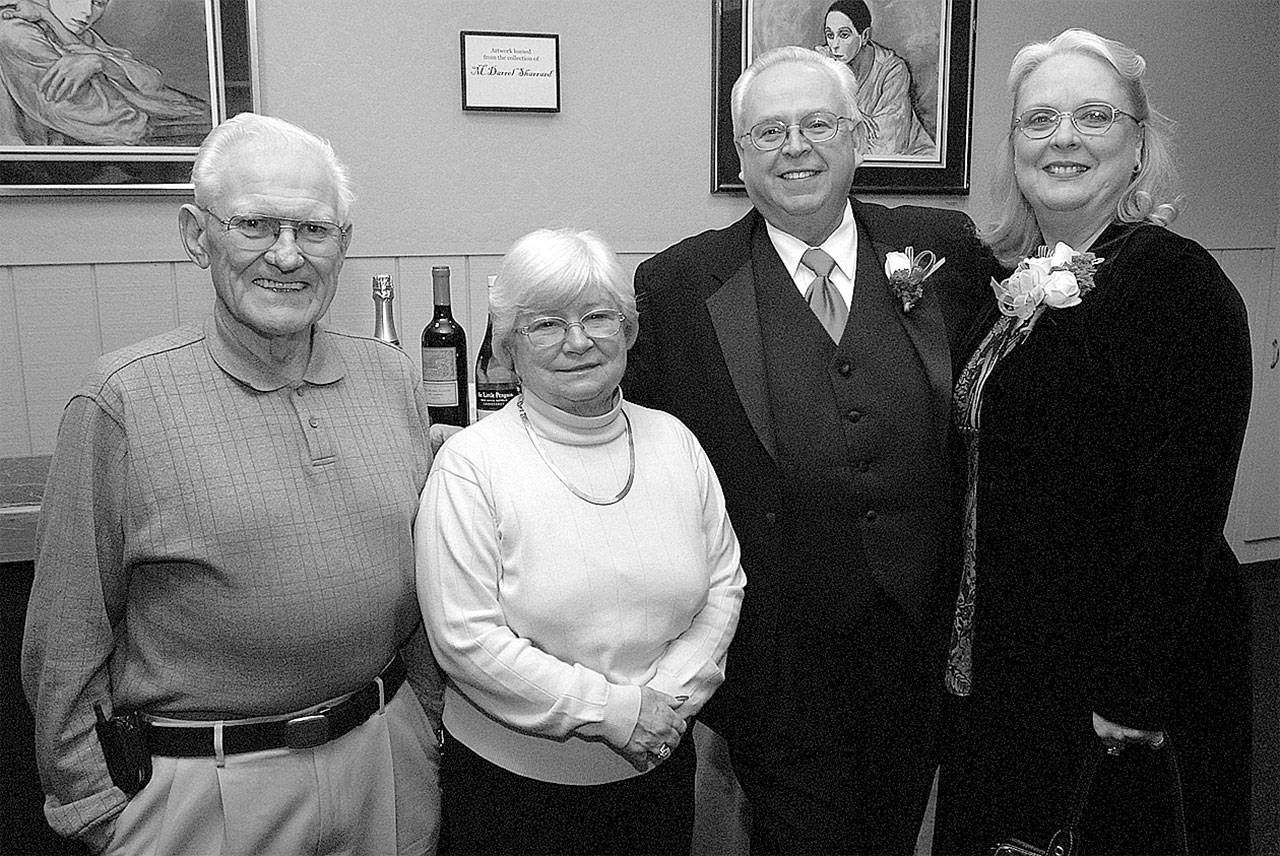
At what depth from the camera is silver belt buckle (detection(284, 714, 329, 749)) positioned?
1.56 m

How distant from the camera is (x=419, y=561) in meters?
1.65

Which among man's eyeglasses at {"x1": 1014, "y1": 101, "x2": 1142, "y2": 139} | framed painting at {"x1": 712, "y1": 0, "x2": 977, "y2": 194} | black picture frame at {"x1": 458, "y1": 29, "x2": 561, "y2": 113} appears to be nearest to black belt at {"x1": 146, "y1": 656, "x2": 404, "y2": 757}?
man's eyeglasses at {"x1": 1014, "y1": 101, "x2": 1142, "y2": 139}

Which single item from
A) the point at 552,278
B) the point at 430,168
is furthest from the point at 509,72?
the point at 552,278

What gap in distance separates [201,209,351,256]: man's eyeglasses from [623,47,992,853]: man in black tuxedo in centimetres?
67

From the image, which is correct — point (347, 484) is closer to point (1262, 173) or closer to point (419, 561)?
point (419, 561)

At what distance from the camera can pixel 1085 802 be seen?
179 cm

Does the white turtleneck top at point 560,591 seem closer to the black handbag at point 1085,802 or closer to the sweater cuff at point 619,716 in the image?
the sweater cuff at point 619,716

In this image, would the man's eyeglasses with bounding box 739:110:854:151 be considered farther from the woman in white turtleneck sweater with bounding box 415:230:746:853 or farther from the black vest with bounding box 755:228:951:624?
the woman in white turtleneck sweater with bounding box 415:230:746:853

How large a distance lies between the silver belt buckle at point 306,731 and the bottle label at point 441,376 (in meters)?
0.71

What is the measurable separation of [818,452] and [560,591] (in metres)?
0.57

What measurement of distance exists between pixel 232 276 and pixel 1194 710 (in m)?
1.75

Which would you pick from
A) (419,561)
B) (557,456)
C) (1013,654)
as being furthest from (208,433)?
(1013,654)

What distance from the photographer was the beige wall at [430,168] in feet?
9.18

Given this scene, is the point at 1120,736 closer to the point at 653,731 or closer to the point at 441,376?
the point at 653,731
